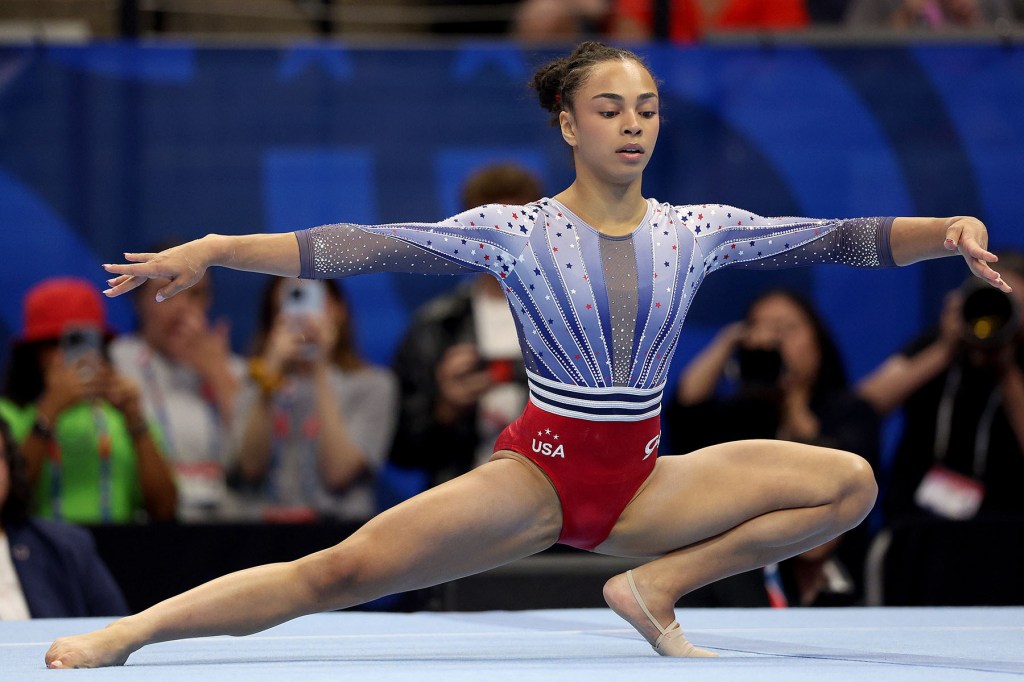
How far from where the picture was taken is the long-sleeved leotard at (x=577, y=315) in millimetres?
3357

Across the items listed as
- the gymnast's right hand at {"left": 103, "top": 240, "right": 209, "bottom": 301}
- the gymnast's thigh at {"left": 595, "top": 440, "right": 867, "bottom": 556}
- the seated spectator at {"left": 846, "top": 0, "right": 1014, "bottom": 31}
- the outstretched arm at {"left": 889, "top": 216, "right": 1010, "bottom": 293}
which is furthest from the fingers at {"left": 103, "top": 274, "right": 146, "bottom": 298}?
the seated spectator at {"left": 846, "top": 0, "right": 1014, "bottom": 31}

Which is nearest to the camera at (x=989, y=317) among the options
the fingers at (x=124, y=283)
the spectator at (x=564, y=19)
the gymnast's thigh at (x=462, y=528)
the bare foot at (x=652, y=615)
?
the spectator at (x=564, y=19)

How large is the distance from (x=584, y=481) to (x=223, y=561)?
7.10 ft

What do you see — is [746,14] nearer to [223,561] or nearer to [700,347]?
[700,347]

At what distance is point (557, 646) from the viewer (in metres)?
3.60

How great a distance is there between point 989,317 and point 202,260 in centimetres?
345

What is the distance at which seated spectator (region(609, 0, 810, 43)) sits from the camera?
6.30m

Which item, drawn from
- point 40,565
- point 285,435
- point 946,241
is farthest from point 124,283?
point 285,435

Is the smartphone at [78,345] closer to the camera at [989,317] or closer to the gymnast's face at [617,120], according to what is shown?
the gymnast's face at [617,120]

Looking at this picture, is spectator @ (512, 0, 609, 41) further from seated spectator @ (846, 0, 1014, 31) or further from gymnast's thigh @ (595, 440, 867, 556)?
gymnast's thigh @ (595, 440, 867, 556)

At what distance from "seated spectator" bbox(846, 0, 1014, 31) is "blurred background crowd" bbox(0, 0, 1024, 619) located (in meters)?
0.02

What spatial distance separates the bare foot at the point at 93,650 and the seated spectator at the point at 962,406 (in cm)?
340

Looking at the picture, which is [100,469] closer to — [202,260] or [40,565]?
[40,565]

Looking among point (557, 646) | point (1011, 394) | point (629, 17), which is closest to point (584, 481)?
point (557, 646)
